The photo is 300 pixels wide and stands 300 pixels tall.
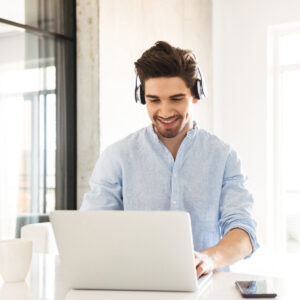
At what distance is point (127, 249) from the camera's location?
4.21 ft

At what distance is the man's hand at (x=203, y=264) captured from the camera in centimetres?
143

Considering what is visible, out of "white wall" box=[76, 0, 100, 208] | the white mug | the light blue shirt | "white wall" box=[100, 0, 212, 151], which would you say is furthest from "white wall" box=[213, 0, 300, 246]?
the white mug

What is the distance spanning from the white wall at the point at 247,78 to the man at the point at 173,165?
3.75 metres

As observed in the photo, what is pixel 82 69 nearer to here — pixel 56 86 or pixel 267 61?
pixel 56 86

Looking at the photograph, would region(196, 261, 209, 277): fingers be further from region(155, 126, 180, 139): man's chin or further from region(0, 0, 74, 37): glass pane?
region(0, 0, 74, 37): glass pane

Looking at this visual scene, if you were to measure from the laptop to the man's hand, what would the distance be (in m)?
0.08

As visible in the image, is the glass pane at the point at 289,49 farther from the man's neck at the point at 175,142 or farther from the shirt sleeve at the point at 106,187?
the shirt sleeve at the point at 106,187

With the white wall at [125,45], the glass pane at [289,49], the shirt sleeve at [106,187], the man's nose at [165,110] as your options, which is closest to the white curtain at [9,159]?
the white wall at [125,45]

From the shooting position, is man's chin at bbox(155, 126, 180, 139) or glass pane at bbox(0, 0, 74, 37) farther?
glass pane at bbox(0, 0, 74, 37)

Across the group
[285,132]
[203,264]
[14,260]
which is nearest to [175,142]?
[203,264]

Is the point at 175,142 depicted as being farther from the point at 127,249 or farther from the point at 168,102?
the point at 127,249

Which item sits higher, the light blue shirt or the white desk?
the light blue shirt

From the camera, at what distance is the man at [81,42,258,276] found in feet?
6.30

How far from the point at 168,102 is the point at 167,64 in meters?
0.14
